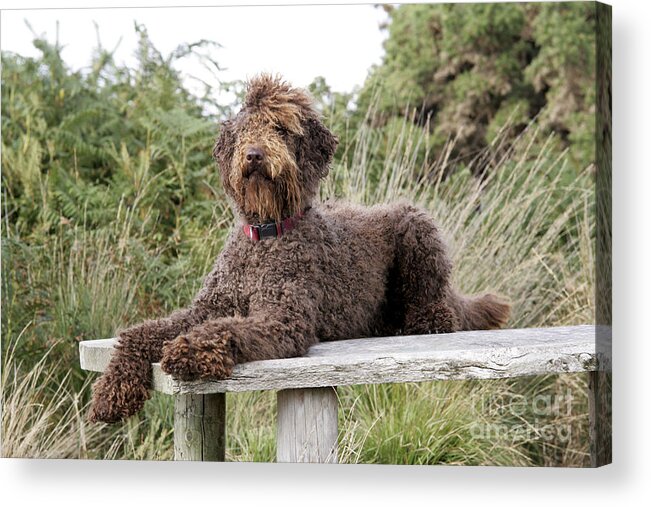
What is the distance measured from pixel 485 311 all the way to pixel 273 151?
1.63 meters

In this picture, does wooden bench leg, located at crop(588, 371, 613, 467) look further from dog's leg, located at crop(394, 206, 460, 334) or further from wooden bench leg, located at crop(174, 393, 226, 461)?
wooden bench leg, located at crop(174, 393, 226, 461)

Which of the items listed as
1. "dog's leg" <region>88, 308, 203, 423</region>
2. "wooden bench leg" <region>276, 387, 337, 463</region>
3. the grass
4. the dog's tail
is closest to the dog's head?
"dog's leg" <region>88, 308, 203, 423</region>

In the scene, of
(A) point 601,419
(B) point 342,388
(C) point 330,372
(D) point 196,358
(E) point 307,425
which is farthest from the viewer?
(B) point 342,388

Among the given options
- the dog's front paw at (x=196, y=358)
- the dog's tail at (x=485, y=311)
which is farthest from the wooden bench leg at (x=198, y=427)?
the dog's tail at (x=485, y=311)

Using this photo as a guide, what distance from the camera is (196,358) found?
3.63 metres

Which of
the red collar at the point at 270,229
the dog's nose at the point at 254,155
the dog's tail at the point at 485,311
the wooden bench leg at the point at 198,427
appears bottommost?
the wooden bench leg at the point at 198,427

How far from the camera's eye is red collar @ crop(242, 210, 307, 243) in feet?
13.5

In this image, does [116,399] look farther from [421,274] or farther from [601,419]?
[601,419]

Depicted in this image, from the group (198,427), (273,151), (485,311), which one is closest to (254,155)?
(273,151)

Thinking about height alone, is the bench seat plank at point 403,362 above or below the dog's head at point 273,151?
below

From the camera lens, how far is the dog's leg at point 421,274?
468cm

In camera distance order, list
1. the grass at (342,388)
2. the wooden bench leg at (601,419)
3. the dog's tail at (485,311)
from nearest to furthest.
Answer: the wooden bench leg at (601,419), the dog's tail at (485,311), the grass at (342,388)

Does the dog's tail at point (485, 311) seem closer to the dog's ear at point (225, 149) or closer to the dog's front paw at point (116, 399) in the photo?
the dog's ear at point (225, 149)

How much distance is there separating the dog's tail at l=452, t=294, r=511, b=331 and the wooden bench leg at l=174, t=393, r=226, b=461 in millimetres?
1271
